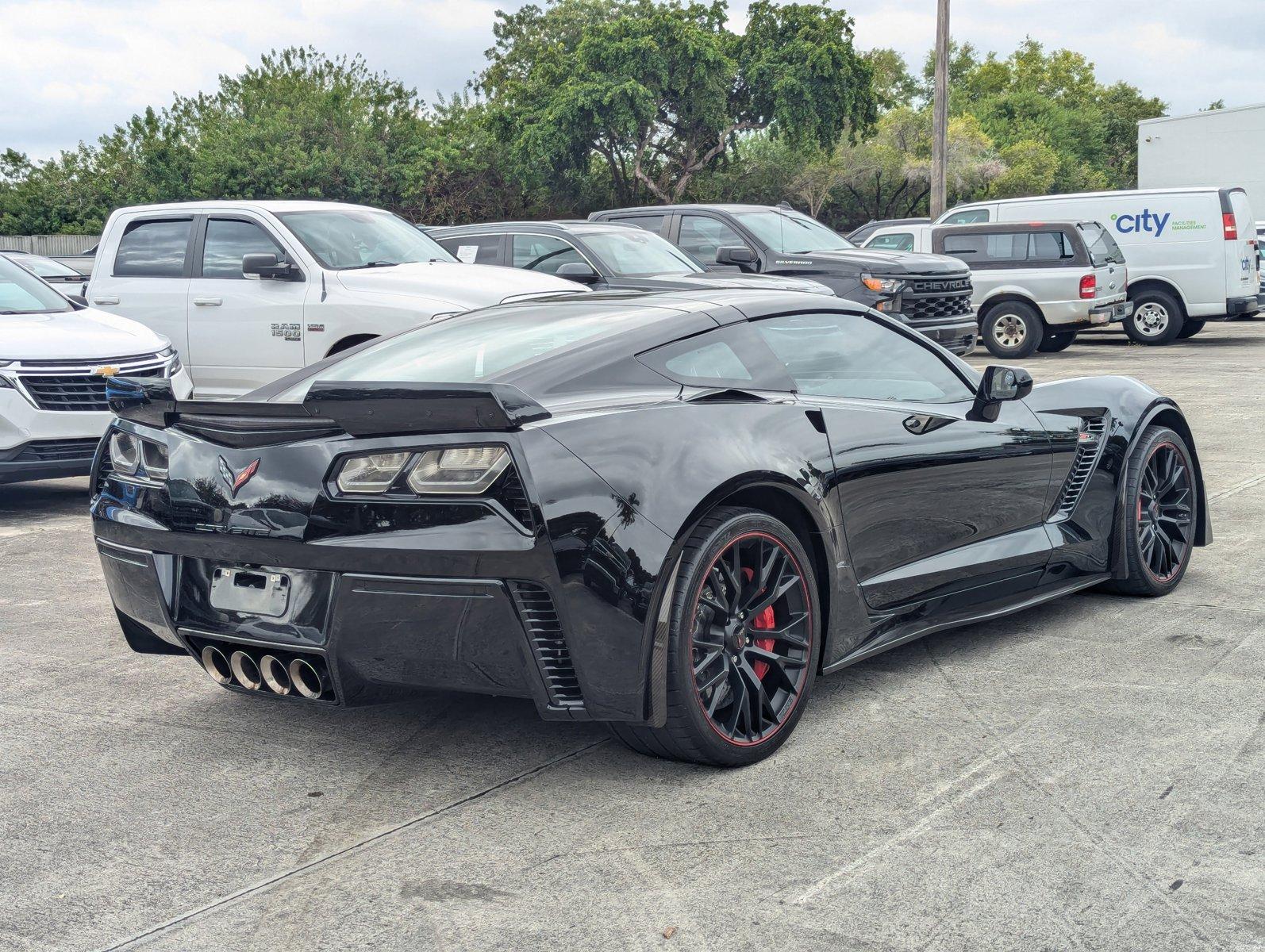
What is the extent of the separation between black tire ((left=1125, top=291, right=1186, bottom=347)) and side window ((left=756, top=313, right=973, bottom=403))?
16418 mm

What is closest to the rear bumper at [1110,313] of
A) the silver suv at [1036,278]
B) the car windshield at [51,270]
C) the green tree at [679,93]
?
the silver suv at [1036,278]

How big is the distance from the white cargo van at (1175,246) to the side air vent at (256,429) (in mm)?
17887

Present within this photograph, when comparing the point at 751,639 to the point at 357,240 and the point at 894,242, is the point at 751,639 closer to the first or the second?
the point at 357,240

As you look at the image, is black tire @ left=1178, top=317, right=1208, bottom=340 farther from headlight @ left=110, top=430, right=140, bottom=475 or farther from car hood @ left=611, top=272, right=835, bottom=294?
headlight @ left=110, top=430, right=140, bottom=475

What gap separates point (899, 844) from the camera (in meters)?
3.23

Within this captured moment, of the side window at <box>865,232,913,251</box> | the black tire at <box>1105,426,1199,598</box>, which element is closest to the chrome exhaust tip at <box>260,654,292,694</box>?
the black tire at <box>1105,426,1199,598</box>

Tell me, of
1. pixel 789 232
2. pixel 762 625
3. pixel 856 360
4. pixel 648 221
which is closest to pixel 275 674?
pixel 762 625

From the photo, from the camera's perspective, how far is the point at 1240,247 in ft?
64.1

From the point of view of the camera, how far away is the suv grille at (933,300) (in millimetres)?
14477

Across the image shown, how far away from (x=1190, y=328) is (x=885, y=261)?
8049 millimetres

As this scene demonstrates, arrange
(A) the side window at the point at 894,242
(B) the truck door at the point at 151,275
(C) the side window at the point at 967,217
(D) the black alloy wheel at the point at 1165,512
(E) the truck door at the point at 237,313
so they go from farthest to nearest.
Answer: (A) the side window at the point at 894,242 → (C) the side window at the point at 967,217 → (B) the truck door at the point at 151,275 → (E) the truck door at the point at 237,313 → (D) the black alloy wheel at the point at 1165,512

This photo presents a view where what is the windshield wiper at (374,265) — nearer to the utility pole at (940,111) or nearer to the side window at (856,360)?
the side window at (856,360)

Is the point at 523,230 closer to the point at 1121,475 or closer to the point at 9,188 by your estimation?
the point at 1121,475

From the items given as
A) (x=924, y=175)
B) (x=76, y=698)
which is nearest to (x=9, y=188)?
(x=924, y=175)
